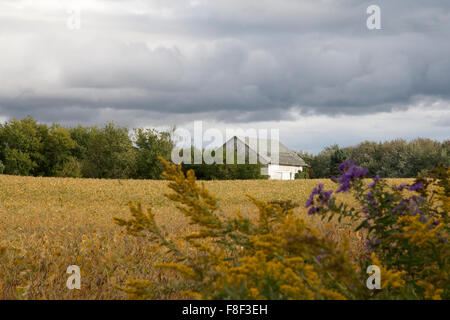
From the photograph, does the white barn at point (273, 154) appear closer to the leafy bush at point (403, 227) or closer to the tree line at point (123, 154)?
the tree line at point (123, 154)

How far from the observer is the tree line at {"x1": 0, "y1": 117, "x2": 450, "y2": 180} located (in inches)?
2191

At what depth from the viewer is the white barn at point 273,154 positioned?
57.7 meters

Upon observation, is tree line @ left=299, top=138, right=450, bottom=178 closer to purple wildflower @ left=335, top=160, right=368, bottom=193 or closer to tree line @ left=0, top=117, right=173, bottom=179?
tree line @ left=0, top=117, right=173, bottom=179

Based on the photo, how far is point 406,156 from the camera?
56.0m

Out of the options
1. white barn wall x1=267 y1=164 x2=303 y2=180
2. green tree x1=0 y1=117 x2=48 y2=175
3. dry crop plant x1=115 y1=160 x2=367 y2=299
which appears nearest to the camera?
dry crop plant x1=115 y1=160 x2=367 y2=299

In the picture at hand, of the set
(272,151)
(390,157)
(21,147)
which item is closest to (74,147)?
(21,147)

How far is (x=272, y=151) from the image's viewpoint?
198ft

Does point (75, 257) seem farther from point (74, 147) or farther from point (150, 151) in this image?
point (74, 147)

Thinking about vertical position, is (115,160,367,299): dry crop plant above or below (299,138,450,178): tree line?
below

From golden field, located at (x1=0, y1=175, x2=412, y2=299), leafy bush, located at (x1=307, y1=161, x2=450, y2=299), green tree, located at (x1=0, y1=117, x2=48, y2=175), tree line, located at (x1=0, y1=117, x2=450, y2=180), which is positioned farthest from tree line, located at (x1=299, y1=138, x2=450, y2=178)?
leafy bush, located at (x1=307, y1=161, x2=450, y2=299)

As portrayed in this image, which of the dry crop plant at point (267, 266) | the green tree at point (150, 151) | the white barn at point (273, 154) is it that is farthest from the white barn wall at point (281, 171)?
the dry crop plant at point (267, 266)

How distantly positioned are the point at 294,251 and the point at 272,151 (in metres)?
57.5

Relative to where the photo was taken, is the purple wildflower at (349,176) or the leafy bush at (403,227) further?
the purple wildflower at (349,176)
